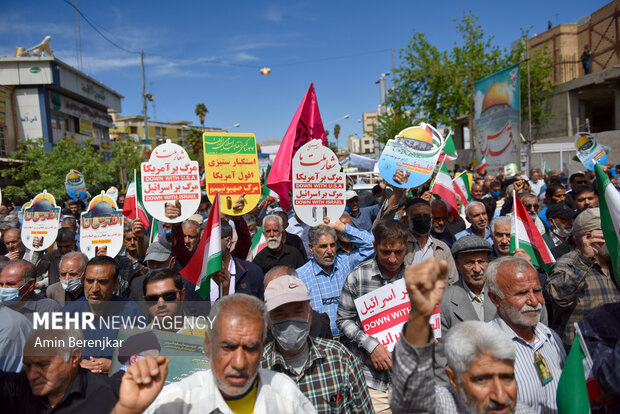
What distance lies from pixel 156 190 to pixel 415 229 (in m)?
2.68

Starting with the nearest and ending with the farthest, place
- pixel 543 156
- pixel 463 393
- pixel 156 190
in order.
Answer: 1. pixel 463 393
2. pixel 156 190
3. pixel 543 156

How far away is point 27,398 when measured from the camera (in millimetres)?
2393

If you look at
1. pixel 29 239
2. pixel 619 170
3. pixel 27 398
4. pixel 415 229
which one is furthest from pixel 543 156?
pixel 27 398

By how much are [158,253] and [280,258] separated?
60.6 inches

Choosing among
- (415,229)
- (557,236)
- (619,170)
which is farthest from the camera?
(619,170)

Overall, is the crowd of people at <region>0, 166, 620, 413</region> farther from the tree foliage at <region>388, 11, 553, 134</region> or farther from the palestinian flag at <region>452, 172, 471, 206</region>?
the tree foliage at <region>388, 11, 553, 134</region>

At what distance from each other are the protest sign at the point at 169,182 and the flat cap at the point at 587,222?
3399 millimetres

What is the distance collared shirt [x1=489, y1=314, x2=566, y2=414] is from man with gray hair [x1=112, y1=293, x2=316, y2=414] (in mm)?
1123

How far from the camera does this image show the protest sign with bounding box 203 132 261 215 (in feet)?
17.1

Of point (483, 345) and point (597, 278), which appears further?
point (597, 278)

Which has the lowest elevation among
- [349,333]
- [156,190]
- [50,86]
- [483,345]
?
[349,333]

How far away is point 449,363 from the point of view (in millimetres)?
2090

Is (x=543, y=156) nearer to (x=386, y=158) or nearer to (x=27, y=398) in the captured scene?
(x=386, y=158)

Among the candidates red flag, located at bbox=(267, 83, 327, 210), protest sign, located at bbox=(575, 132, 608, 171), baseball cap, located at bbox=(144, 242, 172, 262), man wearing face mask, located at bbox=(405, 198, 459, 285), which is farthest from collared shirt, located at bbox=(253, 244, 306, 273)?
protest sign, located at bbox=(575, 132, 608, 171)
